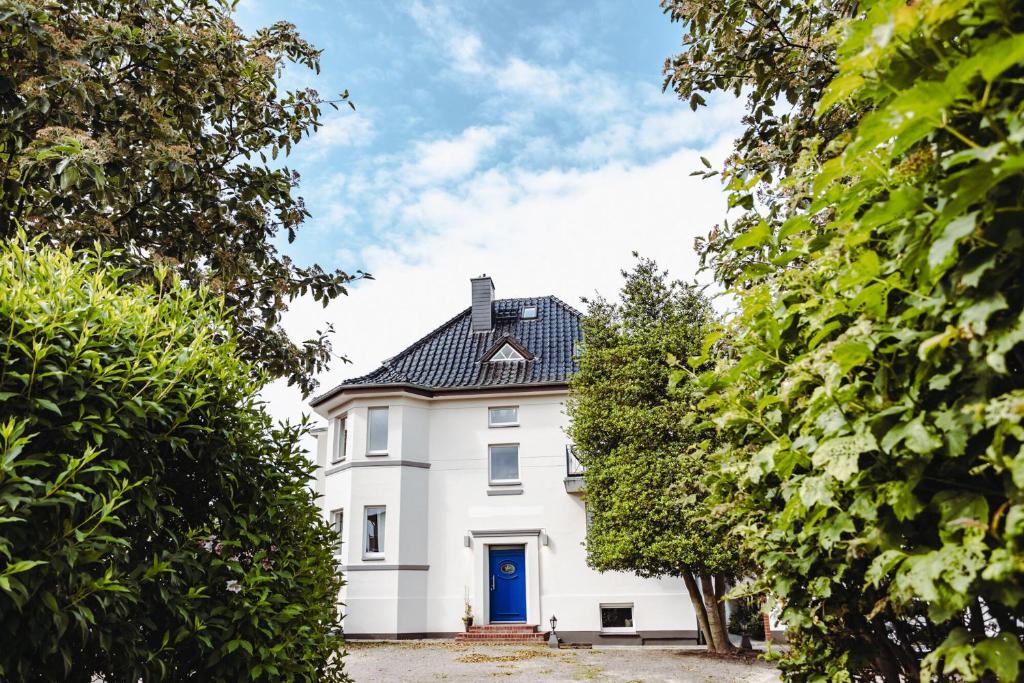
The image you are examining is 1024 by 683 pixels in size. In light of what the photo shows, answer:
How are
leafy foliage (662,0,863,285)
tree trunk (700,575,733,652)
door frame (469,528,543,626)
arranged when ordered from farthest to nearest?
door frame (469,528,543,626) < tree trunk (700,575,733,652) < leafy foliage (662,0,863,285)

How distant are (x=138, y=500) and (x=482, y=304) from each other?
24.4 m

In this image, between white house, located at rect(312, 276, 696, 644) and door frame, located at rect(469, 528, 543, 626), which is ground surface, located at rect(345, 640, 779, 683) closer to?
white house, located at rect(312, 276, 696, 644)

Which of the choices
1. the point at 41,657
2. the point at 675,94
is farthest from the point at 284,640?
the point at 675,94

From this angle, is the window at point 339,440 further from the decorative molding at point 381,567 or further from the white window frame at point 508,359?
the white window frame at point 508,359

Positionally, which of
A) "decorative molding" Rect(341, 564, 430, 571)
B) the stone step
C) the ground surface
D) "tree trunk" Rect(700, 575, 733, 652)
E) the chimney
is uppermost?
the chimney

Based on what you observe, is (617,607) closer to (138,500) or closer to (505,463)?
(505,463)

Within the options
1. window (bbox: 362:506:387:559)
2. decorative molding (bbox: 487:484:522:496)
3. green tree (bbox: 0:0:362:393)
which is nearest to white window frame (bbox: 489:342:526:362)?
decorative molding (bbox: 487:484:522:496)

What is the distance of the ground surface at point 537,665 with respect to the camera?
13.6 metres

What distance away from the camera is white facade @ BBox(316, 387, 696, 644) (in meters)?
22.0

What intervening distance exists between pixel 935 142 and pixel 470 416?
23.3 metres

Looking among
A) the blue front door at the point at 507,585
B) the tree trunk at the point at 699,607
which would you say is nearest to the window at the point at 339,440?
the blue front door at the point at 507,585

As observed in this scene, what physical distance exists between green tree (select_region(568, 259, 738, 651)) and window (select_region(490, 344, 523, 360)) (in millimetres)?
5663

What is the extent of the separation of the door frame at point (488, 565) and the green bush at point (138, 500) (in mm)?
18920

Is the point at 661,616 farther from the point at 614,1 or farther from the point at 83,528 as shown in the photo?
the point at 83,528
